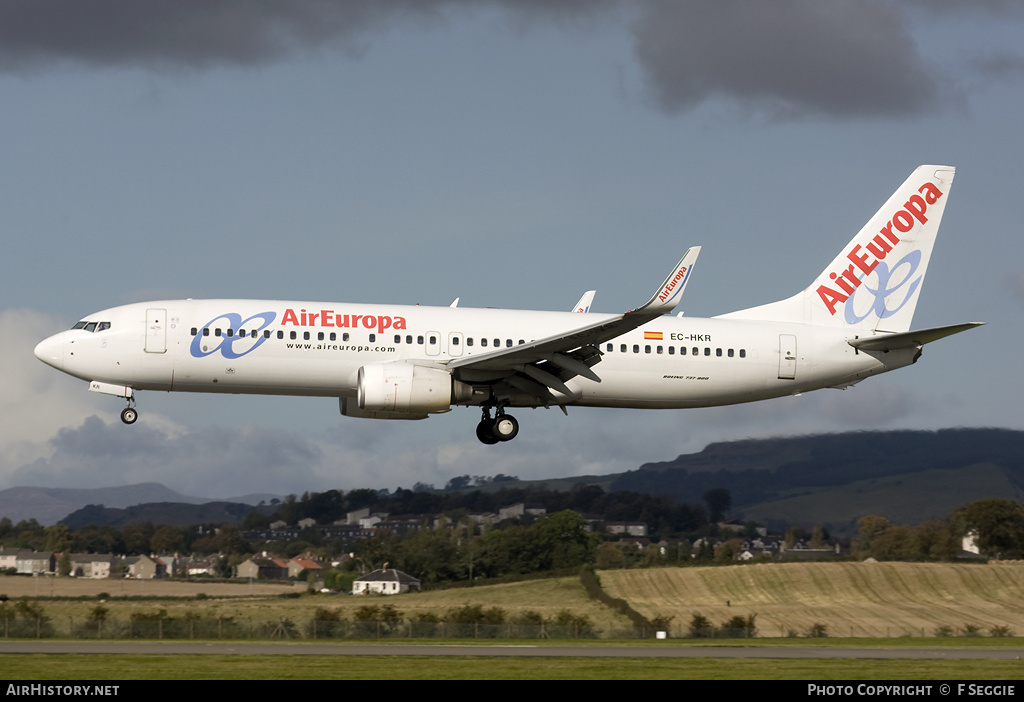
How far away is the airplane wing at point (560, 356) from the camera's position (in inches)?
1298

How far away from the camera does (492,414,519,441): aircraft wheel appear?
3816 centimetres

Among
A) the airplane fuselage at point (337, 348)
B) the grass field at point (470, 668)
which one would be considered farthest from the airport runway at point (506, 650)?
the airplane fuselage at point (337, 348)

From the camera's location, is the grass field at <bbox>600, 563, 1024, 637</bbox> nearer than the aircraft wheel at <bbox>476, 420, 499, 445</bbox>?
No

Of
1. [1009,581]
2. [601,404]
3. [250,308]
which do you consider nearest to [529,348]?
[601,404]

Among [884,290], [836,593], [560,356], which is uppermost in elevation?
[884,290]

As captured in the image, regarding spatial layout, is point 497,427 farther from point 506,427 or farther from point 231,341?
point 231,341

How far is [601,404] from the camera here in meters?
38.8

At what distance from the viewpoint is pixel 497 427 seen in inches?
1507

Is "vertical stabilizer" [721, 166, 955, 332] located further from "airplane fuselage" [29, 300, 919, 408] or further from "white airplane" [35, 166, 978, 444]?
"airplane fuselage" [29, 300, 919, 408]

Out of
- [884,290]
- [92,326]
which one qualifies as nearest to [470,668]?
[92,326]

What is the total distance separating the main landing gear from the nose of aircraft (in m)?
12.4

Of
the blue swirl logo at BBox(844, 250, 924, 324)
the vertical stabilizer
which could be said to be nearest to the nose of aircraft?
the vertical stabilizer

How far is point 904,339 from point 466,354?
1350 centimetres

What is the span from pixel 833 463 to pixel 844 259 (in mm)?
77318
